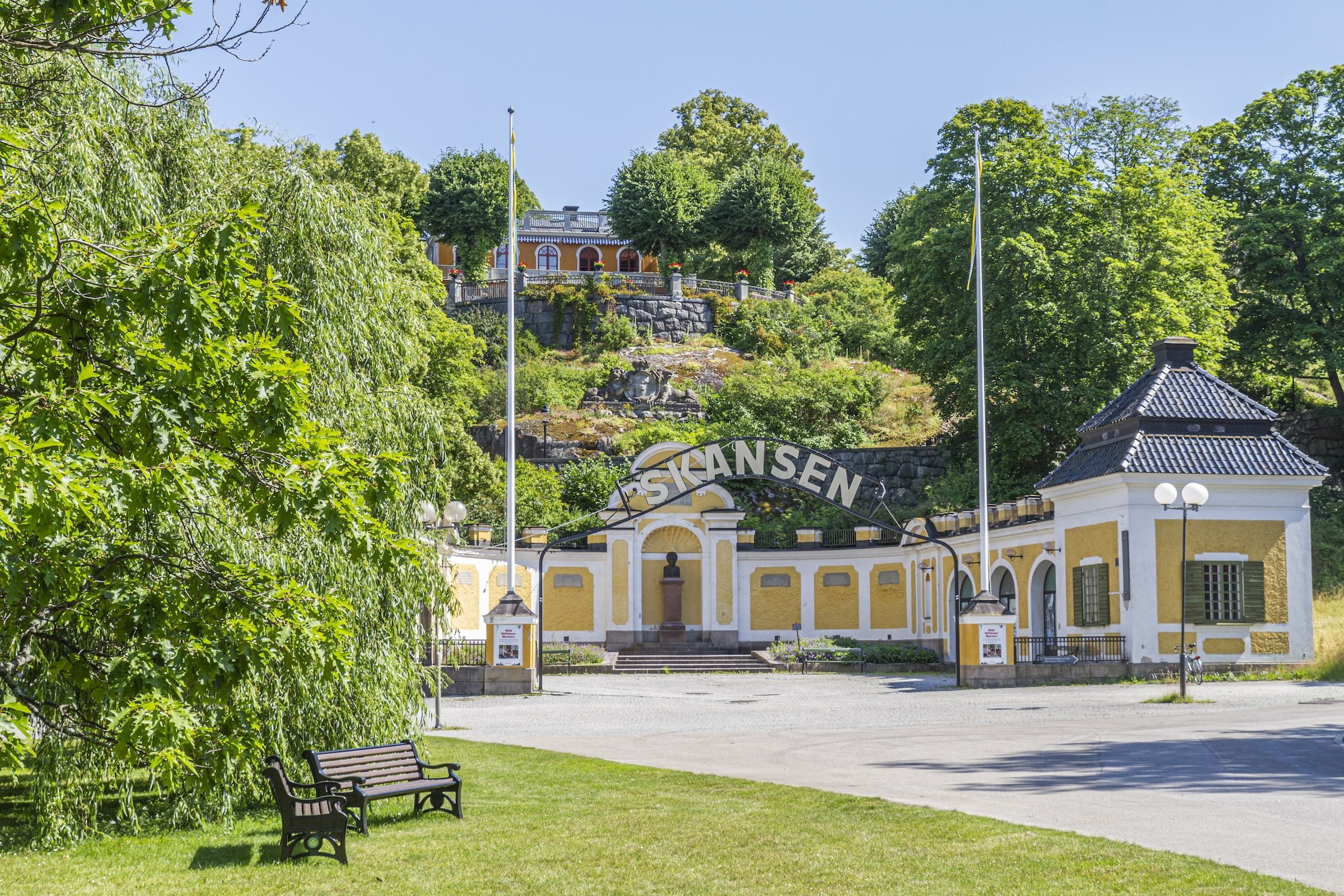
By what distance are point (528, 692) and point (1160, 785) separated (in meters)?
17.2

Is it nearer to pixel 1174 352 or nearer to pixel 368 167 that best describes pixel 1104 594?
pixel 1174 352

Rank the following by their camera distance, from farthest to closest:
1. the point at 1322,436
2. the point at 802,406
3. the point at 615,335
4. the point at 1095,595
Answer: the point at 615,335
the point at 802,406
the point at 1322,436
the point at 1095,595

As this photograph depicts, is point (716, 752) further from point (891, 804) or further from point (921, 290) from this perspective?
point (921, 290)

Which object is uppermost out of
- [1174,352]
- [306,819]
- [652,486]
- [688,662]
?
[1174,352]

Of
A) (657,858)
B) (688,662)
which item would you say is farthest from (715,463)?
(657,858)

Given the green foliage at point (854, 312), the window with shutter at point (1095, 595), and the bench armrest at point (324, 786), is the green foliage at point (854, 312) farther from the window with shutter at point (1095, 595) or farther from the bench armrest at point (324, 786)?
the bench armrest at point (324, 786)

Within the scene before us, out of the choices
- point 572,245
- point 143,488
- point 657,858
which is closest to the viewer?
point 143,488

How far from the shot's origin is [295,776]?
1275 centimetres

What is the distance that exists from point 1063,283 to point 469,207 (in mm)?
40175

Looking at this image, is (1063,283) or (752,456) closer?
(752,456)

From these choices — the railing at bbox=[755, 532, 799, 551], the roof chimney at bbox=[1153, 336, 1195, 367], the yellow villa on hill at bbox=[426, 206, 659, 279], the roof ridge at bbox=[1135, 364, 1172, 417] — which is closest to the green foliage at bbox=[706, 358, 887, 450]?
the railing at bbox=[755, 532, 799, 551]

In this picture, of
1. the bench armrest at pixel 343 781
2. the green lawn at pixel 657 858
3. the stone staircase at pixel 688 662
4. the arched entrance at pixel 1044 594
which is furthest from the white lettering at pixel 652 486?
the bench armrest at pixel 343 781

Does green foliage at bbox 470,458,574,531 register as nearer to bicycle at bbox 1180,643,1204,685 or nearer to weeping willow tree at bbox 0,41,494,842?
bicycle at bbox 1180,643,1204,685

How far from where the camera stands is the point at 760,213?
2987 inches
